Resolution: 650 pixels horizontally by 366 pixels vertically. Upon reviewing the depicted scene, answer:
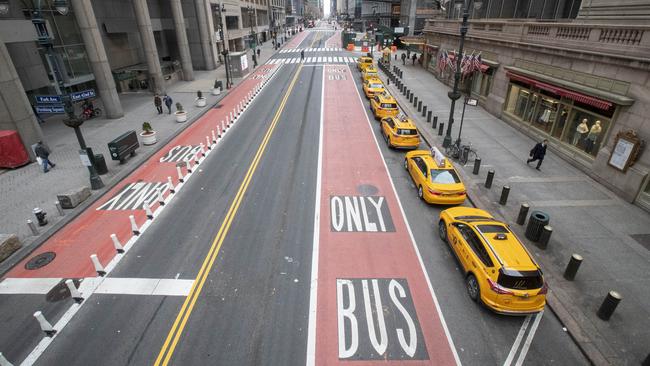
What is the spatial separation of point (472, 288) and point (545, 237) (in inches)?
146

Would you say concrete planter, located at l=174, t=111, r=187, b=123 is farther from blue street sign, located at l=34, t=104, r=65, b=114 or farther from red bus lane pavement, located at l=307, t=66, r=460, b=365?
red bus lane pavement, located at l=307, t=66, r=460, b=365

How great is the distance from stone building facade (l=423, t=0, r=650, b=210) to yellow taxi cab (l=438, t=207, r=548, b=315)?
8491 millimetres

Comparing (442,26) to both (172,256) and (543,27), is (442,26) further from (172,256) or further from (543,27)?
(172,256)

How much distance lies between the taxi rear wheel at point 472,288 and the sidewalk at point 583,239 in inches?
79.9

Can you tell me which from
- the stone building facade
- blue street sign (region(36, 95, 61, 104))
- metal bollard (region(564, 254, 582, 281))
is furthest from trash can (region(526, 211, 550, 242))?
blue street sign (region(36, 95, 61, 104))

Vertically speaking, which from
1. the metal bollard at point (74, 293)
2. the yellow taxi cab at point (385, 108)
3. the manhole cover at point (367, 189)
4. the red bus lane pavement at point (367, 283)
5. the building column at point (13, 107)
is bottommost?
the red bus lane pavement at point (367, 283)

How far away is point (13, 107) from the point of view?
53.6 feet

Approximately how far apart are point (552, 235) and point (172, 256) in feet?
42.5

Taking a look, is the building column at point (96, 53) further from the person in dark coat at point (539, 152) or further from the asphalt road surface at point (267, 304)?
the person in dark coat at point (539, 152)

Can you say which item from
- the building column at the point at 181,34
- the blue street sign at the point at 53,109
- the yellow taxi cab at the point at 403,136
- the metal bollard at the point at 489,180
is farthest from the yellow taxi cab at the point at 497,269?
the building column at the point at 181,34

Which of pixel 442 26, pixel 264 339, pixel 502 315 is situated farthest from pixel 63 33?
pixel 442 26

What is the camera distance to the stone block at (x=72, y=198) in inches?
504

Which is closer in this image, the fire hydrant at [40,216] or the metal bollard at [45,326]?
the metal bollard at [45,326]

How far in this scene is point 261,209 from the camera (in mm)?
12883
